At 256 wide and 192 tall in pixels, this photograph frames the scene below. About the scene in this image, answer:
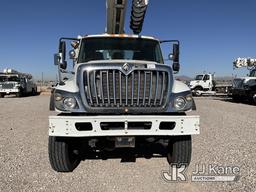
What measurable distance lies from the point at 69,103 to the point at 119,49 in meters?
1.97

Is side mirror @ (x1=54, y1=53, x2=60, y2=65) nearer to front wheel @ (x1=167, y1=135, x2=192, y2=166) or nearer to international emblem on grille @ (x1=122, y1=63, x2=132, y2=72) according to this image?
international emblem on grille @ (x1=122, y1=63, x2=132, y2=72)

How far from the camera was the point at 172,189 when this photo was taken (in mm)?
4523

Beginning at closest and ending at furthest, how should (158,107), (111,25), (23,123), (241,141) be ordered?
(158,107), (241,141), (111,25), (23,123)

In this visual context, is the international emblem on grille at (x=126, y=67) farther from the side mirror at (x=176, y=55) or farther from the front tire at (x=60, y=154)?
the side mirror at (x=176, y=55)

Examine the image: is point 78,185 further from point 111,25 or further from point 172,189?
point 111,25

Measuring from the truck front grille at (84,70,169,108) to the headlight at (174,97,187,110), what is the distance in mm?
182

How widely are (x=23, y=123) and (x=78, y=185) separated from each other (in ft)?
22.5

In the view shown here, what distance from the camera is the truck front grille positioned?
4.98 metres

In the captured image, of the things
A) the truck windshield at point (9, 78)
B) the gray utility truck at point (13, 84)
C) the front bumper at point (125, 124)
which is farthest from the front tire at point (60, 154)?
the truck windshield at point (9, 78)

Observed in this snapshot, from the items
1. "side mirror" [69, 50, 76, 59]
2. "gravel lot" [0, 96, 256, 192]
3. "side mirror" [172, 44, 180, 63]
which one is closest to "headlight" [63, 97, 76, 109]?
"gravel lot" [0, 96, 256, 192]

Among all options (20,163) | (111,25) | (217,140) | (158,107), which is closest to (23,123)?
(111,25)

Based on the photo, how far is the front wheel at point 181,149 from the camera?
213 inches

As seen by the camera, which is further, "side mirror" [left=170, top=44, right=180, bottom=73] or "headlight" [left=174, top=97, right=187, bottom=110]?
"side mirror" [left=170, top=44, right=180, bottom=73]

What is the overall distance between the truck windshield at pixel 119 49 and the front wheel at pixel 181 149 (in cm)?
180
